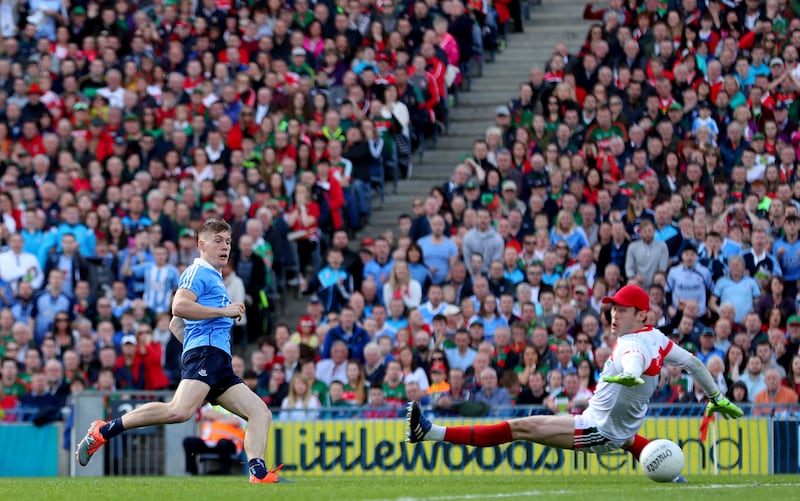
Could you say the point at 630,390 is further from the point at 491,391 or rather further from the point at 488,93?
the point at 488,93

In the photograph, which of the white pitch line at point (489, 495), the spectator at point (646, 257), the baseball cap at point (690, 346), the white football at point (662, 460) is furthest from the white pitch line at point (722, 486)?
the spectator at point (646, 257)

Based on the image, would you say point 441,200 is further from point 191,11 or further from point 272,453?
point 191,11

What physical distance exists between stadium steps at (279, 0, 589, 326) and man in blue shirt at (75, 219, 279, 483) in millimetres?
10224

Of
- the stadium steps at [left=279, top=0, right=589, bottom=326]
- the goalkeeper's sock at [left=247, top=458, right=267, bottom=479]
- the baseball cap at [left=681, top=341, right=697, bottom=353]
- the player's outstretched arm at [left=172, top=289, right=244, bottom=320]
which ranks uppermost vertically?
the stadium steps at [left=279, top=0, right=589, bottom=326]

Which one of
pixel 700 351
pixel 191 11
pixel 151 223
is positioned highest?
pixel 191 11

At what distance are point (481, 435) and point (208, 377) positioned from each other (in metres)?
2.17

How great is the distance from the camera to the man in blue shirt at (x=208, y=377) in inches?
462

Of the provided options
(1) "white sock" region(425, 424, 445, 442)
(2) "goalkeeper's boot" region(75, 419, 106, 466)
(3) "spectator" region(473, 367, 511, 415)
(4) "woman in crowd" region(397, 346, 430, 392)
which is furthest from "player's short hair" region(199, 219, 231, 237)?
(4) "woman in crowd" region(397, 346, 430, 392)

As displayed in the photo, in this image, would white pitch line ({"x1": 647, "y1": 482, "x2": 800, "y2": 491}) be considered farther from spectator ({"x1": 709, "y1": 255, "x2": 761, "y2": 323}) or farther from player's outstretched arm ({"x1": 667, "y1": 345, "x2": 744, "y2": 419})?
spectator ({"x1": 709, "y1": 255, "x2": 761, "y2": 323})

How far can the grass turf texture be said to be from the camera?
10.4 m

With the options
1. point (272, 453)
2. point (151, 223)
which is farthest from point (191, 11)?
point (272, 453)

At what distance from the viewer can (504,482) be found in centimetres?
1291

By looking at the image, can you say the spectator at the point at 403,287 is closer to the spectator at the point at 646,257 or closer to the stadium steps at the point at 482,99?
the stadium steps at the point at 482,99

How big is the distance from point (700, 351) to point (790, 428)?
74.7 inches
